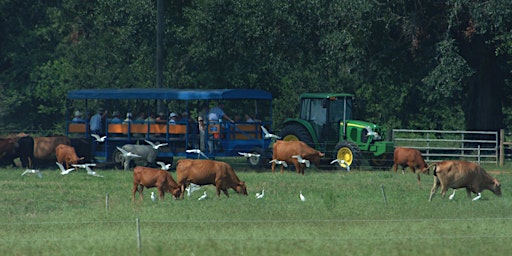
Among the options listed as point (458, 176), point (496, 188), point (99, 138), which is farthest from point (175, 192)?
point (99, 138)

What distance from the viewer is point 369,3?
40594mm

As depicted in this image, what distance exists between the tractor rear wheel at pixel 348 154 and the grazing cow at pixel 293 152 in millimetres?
1040

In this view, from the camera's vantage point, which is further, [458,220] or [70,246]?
[458,220]

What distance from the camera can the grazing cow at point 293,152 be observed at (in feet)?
116

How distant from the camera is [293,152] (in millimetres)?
35562

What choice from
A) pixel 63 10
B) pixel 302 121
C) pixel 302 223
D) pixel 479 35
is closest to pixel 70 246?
pixel 302 223

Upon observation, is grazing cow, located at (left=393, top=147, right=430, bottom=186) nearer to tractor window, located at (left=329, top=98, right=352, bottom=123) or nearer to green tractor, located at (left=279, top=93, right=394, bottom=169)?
green tractor, located at (left=279, top=93, right=394, bottom=169)

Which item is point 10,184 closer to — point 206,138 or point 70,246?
point 206,138

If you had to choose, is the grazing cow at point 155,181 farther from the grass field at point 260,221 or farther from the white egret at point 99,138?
the white egret at point 99,138

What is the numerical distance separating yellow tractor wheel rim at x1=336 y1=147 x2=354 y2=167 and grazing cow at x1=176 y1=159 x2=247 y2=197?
10.7 m

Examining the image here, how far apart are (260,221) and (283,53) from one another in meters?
26.1

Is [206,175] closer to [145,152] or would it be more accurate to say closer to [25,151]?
[145,152]

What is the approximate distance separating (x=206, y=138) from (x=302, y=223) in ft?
50.4

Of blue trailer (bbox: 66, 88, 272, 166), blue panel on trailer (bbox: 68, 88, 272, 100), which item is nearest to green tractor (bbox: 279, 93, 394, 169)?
blue trailer (bbox: 66, 88, 272, 166)
